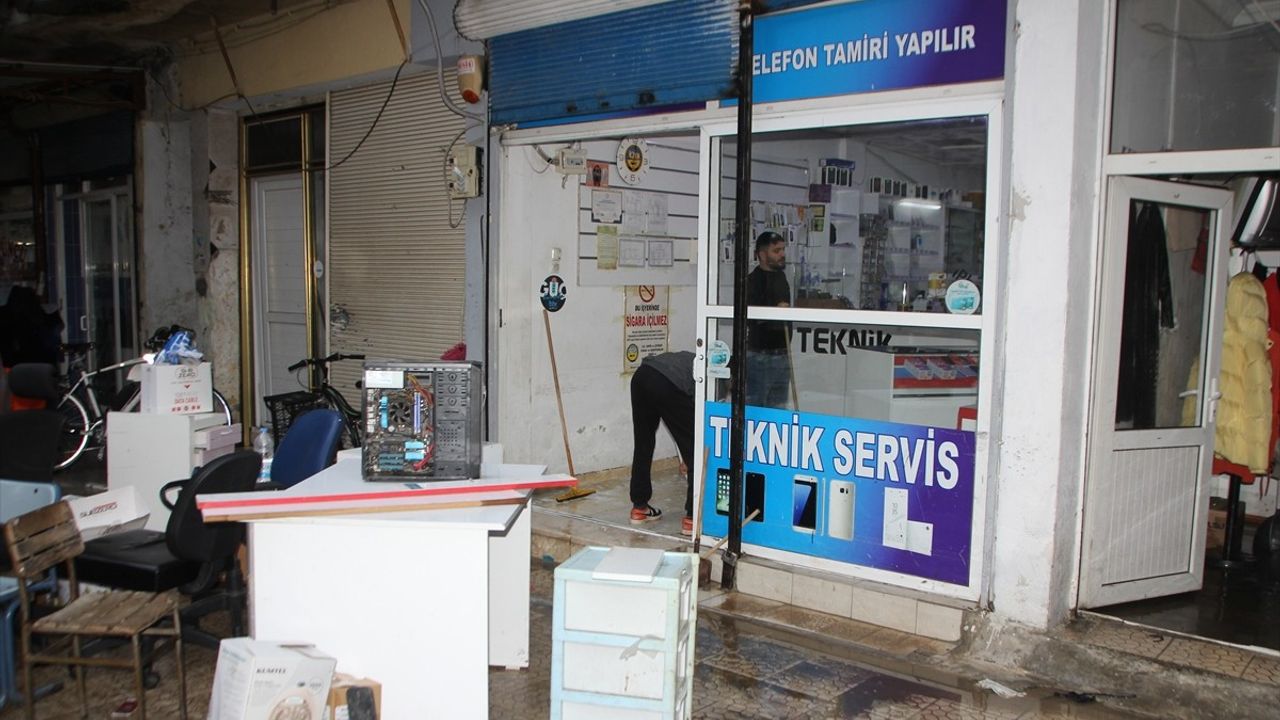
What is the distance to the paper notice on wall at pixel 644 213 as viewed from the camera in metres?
7.24

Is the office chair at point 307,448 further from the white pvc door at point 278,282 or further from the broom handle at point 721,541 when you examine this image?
the white pvc door at point 278,282

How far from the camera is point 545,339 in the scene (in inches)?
270

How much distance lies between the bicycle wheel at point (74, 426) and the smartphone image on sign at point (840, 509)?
705cm

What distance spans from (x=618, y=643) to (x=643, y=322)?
4.42 m

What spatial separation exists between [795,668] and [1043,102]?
264cm

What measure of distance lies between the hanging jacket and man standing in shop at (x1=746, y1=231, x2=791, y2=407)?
2.25m

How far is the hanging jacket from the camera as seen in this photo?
4.98m

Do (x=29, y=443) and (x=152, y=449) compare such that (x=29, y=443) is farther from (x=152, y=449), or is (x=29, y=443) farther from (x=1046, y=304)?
(x=1046, y=304)

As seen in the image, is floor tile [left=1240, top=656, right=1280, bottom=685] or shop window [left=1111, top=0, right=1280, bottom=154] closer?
floor tile [left=1240, top=656, right=1280, bottom=685]

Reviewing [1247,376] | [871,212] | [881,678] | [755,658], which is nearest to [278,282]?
[871,212]

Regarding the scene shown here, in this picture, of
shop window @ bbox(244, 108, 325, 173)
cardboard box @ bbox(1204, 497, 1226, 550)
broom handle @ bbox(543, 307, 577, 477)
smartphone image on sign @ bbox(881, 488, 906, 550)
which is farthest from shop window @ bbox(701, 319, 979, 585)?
shop window @ bbox(244, 108, 325, 173)

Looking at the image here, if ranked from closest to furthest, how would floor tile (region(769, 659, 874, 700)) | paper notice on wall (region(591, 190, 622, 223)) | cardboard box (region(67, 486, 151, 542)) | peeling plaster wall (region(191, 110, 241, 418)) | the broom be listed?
floor tile (region(769, 659, 874, 700)), cardboard box (region(67, 486, 151, 542)), the broom, paper notice on wall (region(591, 190, 622, 223)), peeling plaster wall (region(191, 110, 241, 418))

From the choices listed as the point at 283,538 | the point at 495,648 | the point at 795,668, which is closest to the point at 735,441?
the point at 795,668

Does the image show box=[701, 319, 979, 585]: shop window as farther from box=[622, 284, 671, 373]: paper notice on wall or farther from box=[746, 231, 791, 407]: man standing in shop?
box=[622, 284, 671, 373]: paper notice on wall
